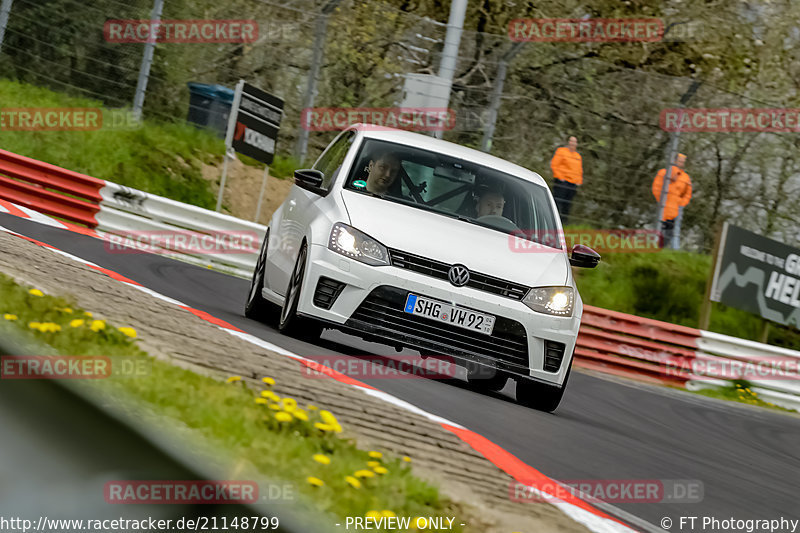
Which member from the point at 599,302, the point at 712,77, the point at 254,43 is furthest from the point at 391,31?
the point at 712,77

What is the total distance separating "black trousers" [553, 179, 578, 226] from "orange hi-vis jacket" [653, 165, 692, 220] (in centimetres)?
120

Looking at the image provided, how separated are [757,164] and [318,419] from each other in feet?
47.7

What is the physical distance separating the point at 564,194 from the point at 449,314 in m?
10.3

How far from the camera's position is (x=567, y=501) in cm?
527

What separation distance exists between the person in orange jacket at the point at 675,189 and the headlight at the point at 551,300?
32.0ft

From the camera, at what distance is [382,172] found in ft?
28.7

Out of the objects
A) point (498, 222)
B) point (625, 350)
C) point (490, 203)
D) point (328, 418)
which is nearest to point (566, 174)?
point (625, 350)

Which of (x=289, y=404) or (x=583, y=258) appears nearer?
(x=289, y=404)

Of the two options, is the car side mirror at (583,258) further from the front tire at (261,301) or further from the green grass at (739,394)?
the green grass at (739,394)

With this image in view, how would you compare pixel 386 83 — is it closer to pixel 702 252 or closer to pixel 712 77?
pixel 702 252

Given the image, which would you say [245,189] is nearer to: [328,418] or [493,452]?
[493,452]

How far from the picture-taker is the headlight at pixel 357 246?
25.8 feet

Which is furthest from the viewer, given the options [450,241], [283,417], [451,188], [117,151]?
[117,151]

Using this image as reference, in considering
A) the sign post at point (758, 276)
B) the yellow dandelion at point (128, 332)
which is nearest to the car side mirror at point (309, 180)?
the yellow dandelion at point (128, 332)
